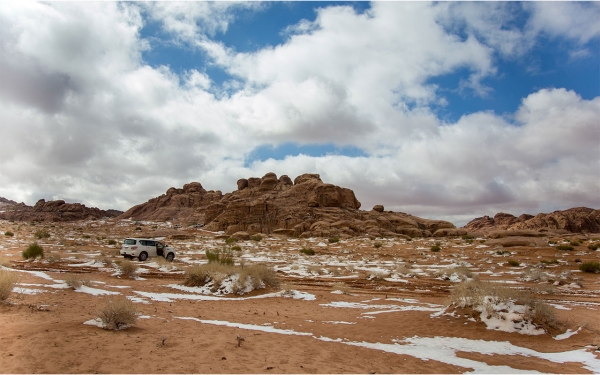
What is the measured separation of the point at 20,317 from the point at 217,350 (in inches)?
194

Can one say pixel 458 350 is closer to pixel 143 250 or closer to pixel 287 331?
pixel 287 331

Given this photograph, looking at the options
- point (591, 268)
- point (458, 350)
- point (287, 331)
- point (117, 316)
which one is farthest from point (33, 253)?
point (591, 268)

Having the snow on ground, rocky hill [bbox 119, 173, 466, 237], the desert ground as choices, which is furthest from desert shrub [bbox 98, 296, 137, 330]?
rocky hill [bbox 119, 173, 466, 237]

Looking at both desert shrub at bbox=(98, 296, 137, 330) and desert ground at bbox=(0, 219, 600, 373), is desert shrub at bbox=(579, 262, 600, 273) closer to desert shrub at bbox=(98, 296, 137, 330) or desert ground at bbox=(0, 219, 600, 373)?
desert ground at bbox=(0, 219, 600, 373)

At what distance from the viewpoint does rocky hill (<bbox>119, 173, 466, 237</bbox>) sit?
233 feet

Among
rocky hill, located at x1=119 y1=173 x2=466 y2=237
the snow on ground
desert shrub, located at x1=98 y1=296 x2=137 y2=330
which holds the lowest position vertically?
the snow on ground

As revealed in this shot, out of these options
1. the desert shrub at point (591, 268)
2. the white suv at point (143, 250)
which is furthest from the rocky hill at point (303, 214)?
the desert shrub at point (591, 268)

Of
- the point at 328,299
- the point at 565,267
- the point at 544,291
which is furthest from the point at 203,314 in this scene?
the point at 565,267

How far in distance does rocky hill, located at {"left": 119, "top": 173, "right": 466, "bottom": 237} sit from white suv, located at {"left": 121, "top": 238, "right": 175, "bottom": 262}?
3741 centimetres

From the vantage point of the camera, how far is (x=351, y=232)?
216 feet

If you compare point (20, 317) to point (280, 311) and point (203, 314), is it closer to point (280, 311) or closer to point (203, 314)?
point (203, 314)

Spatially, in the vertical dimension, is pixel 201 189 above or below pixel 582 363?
above

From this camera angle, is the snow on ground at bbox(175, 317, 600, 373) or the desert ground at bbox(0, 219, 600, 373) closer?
the desert ground at bbox(0, 219, 600, 373)

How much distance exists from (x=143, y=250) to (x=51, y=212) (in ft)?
375
